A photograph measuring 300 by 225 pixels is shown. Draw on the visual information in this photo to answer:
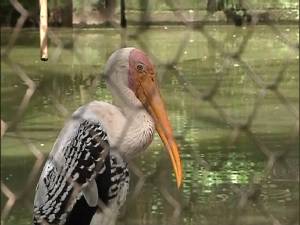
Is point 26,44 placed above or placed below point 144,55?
below

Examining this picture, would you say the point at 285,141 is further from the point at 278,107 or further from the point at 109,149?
the point at 109,149

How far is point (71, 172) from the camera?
1789 mm

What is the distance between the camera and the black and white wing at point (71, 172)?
178 centimetres

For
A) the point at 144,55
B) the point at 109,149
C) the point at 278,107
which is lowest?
the point at 278,107

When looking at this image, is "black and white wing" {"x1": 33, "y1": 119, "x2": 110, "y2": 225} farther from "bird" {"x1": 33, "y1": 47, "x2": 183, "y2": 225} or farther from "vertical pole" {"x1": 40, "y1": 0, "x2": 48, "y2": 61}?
"vertical pole" {"x1": 40, "y1": 0, "x2": 48, "y2": 61}

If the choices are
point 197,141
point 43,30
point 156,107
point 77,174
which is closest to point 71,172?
point 77,174

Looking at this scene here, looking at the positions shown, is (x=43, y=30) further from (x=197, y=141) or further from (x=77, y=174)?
(x=197, y=141)

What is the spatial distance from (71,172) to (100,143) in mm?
79

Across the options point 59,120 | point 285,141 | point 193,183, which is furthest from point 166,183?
point 59,120

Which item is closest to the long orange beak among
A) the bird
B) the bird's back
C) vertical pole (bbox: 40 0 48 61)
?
the bird

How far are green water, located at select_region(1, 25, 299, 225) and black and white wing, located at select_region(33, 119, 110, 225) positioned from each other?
3.5 inches

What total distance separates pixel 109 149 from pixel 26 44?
6.04 m

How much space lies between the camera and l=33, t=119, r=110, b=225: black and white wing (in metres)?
1.78

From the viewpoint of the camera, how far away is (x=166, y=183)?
3189 mm
